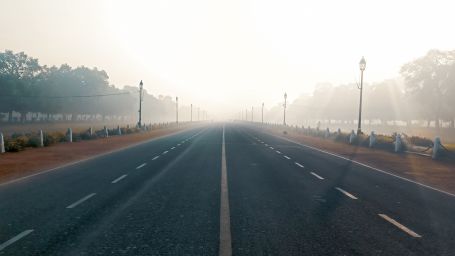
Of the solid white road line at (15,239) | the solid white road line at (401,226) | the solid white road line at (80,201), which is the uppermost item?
the solid white road line at (15,239)

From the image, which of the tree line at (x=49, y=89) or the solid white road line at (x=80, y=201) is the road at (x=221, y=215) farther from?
the tree line at (x=49, y=89)

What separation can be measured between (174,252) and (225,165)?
41.3 feet

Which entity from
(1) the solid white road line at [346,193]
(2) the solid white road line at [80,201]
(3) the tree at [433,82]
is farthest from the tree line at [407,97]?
(2) the solid white road line at [80,201]

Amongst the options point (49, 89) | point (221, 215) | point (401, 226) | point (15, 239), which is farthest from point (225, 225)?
point (49, 89)

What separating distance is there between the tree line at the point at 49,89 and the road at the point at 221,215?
75.3m

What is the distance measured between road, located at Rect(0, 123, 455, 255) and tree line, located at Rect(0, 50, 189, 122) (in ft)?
247

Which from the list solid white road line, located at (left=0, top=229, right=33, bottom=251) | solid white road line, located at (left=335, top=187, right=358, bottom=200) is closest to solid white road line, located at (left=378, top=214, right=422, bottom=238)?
solid white road line, located at (left=335, top=187, right=358, bottom=200)

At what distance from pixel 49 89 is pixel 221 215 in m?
101

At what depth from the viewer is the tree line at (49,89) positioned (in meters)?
Answer: 81.5

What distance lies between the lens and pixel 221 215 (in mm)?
8469

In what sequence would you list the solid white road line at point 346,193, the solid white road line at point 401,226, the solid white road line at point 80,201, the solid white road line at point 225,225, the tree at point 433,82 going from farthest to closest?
the tree at point 433,82 < the solid white road line at point 346,193 < the solid white road line at point 80,201 < the solid white road line at point 401,226 < the solid white road line at point 225,225

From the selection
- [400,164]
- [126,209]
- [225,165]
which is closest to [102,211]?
[126,209]

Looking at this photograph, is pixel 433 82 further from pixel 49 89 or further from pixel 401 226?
pixel 49 89

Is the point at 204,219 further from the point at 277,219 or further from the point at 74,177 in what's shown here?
the point at 74,177
